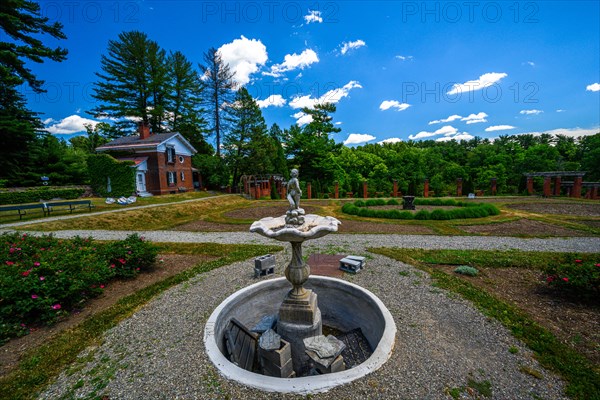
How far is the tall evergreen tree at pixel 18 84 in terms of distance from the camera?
2066 centimetres

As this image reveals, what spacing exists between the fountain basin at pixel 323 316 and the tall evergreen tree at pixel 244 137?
28.8 metres

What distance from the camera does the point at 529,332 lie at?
390cm

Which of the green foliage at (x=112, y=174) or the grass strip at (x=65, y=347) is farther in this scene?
the green foliage at (x=112, y=174)

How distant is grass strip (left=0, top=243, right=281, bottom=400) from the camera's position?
10.1 feet

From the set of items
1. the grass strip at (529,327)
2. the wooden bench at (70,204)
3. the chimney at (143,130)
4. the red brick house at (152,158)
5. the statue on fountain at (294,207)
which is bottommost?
the grass strip at (529,327)

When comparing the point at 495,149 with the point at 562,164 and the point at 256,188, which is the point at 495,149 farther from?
the point at 256,188

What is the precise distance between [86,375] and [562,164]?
2022 inches

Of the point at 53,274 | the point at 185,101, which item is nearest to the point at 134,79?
the point at 185,101

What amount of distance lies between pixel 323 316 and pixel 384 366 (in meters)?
2.67

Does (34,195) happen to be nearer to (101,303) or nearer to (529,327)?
(101,303)

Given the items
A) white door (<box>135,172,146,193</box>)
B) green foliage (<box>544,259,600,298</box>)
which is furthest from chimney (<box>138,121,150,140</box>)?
green foliage (<box>544,259,600,298</box>)

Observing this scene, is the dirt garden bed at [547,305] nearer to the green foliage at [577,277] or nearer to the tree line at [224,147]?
the green foliage at [577,277]

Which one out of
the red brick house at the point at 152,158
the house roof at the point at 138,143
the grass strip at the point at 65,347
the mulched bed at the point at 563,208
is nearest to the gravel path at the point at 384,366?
the grass strip at the point at 65,347

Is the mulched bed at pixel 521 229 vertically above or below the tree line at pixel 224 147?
below
